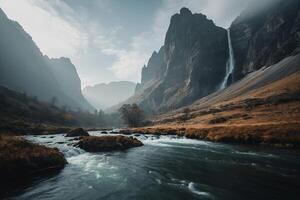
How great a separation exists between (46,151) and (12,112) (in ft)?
545

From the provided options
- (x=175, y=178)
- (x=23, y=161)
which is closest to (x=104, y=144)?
(x=23, y=161)

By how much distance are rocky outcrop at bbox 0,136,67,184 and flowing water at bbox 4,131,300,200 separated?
8.59ft

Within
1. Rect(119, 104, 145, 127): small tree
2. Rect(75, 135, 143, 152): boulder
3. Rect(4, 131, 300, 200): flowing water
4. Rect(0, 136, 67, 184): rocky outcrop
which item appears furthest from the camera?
Rect(119, 104, 145, 127): small tree

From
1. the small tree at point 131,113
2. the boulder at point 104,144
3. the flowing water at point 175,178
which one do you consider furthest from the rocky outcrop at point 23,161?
the small tree at point 131,113

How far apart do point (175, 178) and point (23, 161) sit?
21.0 meters

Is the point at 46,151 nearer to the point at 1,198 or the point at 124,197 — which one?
the point at 1,198

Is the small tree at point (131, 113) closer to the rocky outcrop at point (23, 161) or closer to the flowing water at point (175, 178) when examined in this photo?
the flowing water at point (175, 178)

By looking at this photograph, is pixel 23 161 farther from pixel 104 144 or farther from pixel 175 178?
pixel 104 144

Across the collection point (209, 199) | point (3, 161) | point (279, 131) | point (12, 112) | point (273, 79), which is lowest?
point (209, 199)

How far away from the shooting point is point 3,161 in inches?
1070

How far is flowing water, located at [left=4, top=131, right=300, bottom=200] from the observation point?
24.0 metres

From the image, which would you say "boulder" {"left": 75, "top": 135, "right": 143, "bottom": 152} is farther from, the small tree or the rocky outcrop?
the small tree

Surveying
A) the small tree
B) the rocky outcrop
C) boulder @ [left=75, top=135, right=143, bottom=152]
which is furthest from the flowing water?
the small tree

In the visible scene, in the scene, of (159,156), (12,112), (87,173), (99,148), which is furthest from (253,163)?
(12,112)
